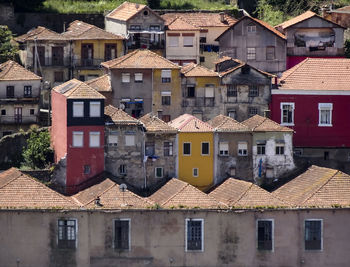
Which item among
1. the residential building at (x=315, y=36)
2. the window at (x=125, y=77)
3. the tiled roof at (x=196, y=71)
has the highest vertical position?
the residential building at (x=315, y=36)

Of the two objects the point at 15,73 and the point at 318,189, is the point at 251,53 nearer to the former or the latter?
the point at 15,73

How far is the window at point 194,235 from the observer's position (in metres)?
120

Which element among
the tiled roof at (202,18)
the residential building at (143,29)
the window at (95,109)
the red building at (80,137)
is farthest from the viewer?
the tiled roof at (202,18)

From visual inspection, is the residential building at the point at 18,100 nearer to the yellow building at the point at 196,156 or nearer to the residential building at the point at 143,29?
the residential building at the point at 143,29

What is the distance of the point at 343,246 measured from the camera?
12050cm

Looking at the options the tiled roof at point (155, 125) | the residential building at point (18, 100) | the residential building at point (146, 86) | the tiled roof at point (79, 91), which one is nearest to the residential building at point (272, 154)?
the tiled roof at point (155, 125)

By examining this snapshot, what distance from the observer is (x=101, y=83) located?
131375 mm

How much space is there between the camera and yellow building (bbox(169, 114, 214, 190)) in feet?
413

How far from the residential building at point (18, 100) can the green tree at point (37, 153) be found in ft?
14.5

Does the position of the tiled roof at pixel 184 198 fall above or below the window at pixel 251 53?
below

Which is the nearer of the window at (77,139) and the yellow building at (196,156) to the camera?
the window at (77,139)

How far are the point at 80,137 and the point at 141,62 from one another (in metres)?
9.64

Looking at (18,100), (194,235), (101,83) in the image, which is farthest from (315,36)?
(194,235)

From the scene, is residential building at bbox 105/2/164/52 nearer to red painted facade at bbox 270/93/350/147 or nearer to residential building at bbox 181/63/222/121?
residential building at bbox 181/63/222/121
